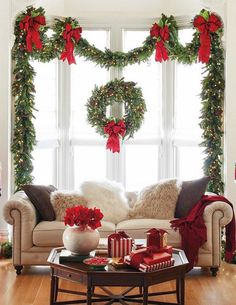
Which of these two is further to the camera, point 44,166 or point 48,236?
point 44,166

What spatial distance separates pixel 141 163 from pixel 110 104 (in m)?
0.89

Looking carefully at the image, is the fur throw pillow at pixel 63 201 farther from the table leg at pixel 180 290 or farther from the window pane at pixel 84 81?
the table leg at pixel 180 290

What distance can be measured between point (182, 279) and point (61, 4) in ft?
14.2

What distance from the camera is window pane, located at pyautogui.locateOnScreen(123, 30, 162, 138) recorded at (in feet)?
26.1

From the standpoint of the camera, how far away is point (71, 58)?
7.58 m

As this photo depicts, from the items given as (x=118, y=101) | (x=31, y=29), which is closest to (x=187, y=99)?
(x=118, y=101)

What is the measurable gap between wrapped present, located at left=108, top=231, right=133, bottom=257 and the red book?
299mm

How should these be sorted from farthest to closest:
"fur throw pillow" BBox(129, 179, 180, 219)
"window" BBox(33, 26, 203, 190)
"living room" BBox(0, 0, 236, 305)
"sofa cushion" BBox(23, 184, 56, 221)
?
"window" BBox(33, 26, 203, 190) < "living room" BBox(0, 0, 236, 305) < "fur throw pillow" BBox(129, 179, 180, 219) < "sofa cushion" BBox(23, 184, 56, 221)

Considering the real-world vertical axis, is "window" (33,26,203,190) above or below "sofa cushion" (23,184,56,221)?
above

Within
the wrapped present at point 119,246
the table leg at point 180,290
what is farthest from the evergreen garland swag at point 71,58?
the wrapped present at point 119,246

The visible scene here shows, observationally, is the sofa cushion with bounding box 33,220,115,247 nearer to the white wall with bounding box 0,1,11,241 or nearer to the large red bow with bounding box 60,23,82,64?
the white wall with bounding box 0,1,11,241

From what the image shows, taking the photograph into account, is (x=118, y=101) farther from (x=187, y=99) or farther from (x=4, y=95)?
(x=4, y=95)

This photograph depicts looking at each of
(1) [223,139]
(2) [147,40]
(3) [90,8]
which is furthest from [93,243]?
(3) [90,8]

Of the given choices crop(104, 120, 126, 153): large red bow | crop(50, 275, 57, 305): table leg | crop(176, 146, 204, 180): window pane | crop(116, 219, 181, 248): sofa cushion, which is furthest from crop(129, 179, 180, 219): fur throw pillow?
crop(50, 275, 57, 305): table leg
